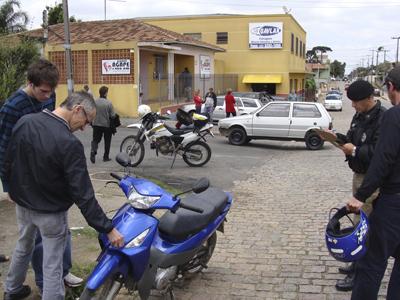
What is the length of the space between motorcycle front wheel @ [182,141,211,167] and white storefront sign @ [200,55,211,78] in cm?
2309

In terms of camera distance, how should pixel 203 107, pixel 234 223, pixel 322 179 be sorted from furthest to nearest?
pixel 203 107, pixel 322 179, pixel 234 223

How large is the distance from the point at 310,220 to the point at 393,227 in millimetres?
3721

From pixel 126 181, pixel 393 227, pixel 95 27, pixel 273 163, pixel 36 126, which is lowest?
pixel 273 163

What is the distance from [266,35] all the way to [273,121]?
27115 mm

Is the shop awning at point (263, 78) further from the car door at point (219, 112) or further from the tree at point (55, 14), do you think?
the car door at point (219, 112)

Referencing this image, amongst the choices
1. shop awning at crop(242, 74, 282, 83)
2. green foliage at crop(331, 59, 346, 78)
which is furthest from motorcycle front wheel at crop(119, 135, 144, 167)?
green foliage at crop(331, 59, 346, 78)

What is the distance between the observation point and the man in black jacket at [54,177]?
11.5ft

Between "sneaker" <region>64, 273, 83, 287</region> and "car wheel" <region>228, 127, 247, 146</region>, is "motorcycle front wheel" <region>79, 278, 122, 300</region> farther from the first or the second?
"car wheel" <region>228, 127, 247, 146</region>

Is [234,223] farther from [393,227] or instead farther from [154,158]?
[154,158]

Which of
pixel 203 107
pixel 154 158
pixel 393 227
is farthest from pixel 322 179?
pixel 203 107

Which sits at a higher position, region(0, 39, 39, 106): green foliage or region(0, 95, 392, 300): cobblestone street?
region(0, 39, 39, 106): green foliage

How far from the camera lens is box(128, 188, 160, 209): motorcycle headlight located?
389cm

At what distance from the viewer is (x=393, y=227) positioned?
3.79m

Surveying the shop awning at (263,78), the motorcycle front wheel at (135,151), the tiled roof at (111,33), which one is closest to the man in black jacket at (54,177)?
the motorcycle front wheel at (135,151)
